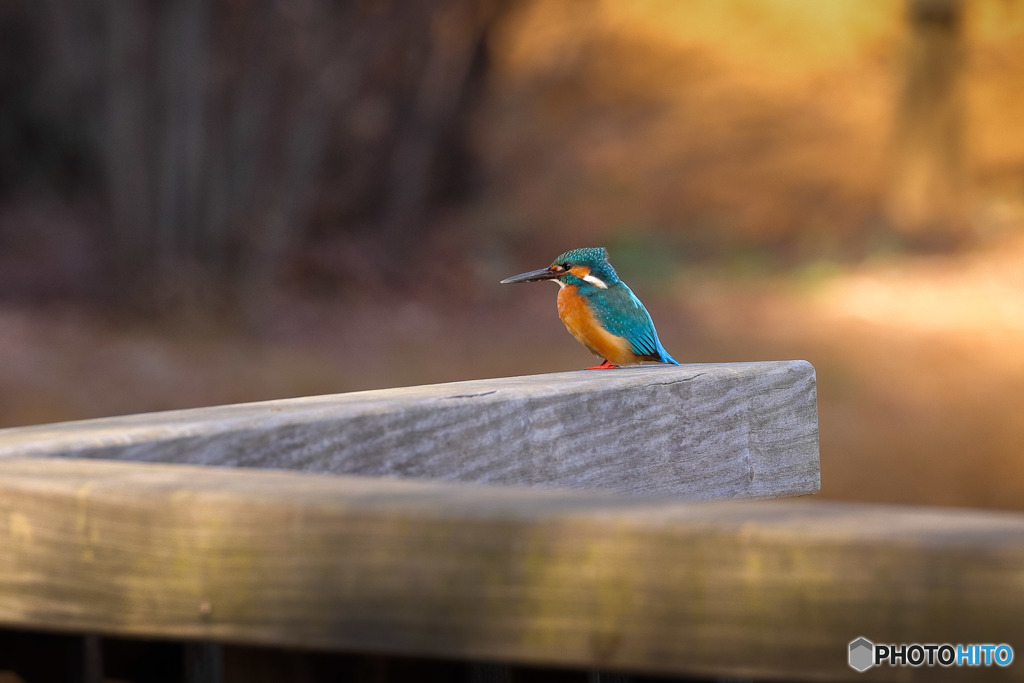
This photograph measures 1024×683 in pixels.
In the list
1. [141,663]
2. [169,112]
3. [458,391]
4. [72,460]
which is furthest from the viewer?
[169,112]

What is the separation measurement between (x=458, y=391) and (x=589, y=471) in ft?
0.61

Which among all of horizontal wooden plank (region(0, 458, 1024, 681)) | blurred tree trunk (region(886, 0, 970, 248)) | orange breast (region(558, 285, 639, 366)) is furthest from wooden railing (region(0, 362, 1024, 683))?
blurred tree trunk (region(886, 0, 970, 248))

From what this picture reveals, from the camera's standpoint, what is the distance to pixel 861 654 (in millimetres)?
632

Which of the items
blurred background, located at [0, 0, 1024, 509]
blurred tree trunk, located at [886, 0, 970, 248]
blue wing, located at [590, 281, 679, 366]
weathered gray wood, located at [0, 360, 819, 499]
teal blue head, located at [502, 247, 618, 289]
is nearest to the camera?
weathered gray wood, located at [0, 360, 819, 499]

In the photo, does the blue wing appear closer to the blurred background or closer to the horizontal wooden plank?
the horizontal wooden plank

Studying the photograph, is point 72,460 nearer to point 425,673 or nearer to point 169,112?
point 425,673

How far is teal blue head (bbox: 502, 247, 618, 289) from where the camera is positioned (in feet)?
8.59

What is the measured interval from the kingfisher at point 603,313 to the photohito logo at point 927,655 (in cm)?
178

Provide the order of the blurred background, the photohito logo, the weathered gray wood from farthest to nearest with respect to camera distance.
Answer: the blurred background, the weathered gray wood, the photohito logo

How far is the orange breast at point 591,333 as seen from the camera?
97.1 inches

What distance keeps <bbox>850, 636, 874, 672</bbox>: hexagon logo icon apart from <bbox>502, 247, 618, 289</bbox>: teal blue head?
1972 mm

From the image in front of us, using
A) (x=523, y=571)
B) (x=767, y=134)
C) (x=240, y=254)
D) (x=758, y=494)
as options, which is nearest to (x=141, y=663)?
(x=523, y=571)

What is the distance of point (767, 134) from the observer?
13.1 meters

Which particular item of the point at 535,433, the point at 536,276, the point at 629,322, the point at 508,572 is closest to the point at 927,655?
the point at 508,572
